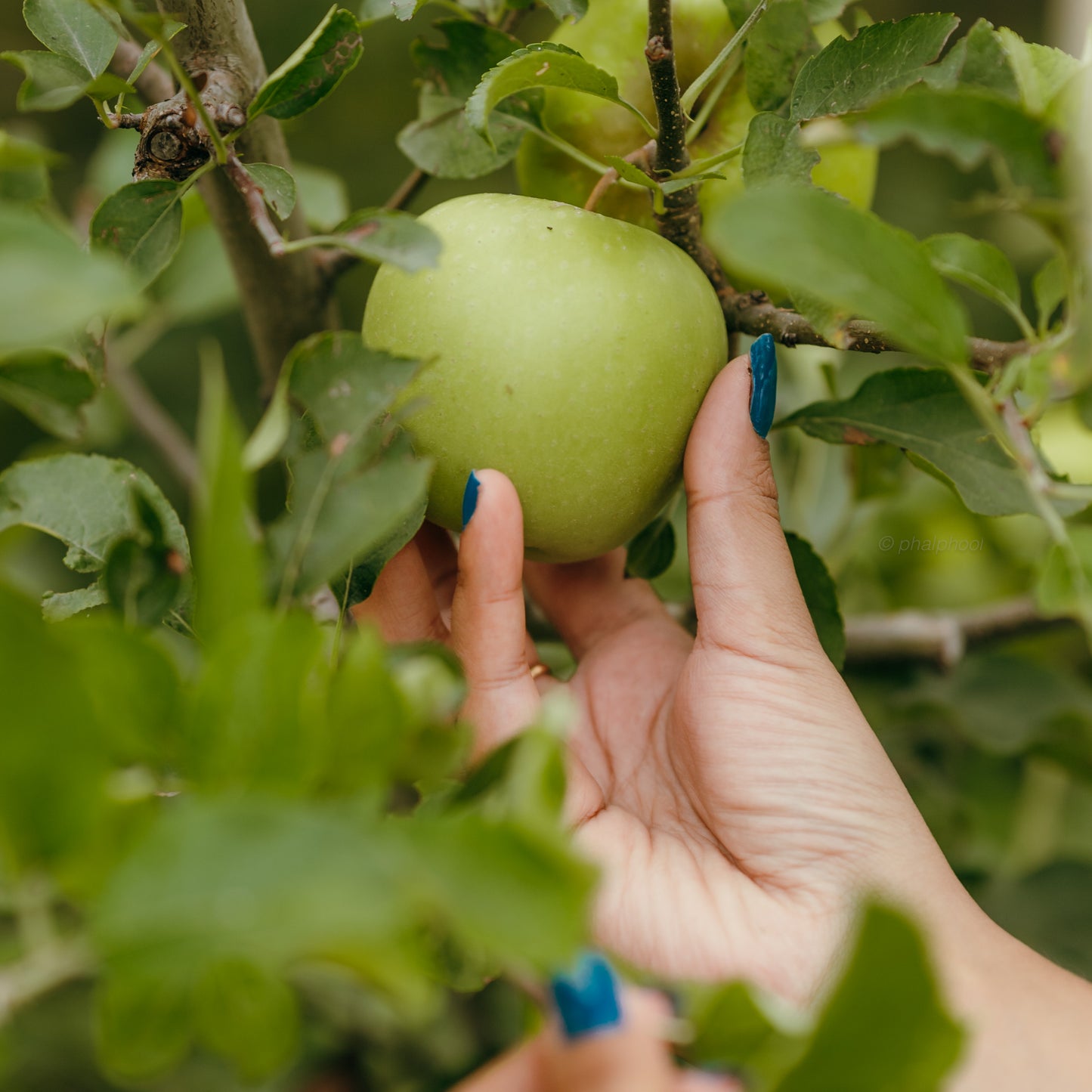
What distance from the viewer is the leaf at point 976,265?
0.36m

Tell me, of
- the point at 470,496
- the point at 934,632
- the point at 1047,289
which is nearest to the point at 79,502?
the point at 470,496

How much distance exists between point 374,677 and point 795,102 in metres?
0.32

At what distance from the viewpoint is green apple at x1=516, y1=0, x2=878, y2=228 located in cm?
50

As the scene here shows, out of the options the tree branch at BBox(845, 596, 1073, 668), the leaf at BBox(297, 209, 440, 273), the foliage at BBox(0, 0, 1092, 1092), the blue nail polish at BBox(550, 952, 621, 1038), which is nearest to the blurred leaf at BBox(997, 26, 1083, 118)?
the foliage at BBox(0, 0, 1092, 1092)

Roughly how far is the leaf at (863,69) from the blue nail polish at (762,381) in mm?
108

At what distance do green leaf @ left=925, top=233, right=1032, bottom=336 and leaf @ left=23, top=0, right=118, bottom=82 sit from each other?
353mm

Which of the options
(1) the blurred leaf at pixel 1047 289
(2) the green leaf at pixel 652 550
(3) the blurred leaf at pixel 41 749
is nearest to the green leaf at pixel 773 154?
(1) the blurred leaf at pixel 1047 289

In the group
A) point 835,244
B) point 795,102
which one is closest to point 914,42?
point 795,102

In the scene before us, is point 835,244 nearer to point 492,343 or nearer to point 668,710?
point 492,343

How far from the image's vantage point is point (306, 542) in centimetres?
30

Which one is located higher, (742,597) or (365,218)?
(365,218)

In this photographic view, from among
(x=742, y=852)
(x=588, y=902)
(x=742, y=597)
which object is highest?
(x=588, y=902)

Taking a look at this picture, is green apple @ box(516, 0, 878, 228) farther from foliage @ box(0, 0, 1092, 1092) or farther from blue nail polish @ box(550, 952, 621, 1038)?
blue nail polish @ box(550, 952, 621, 1038)

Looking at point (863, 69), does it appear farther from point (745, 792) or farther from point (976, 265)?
point (745, 792)
